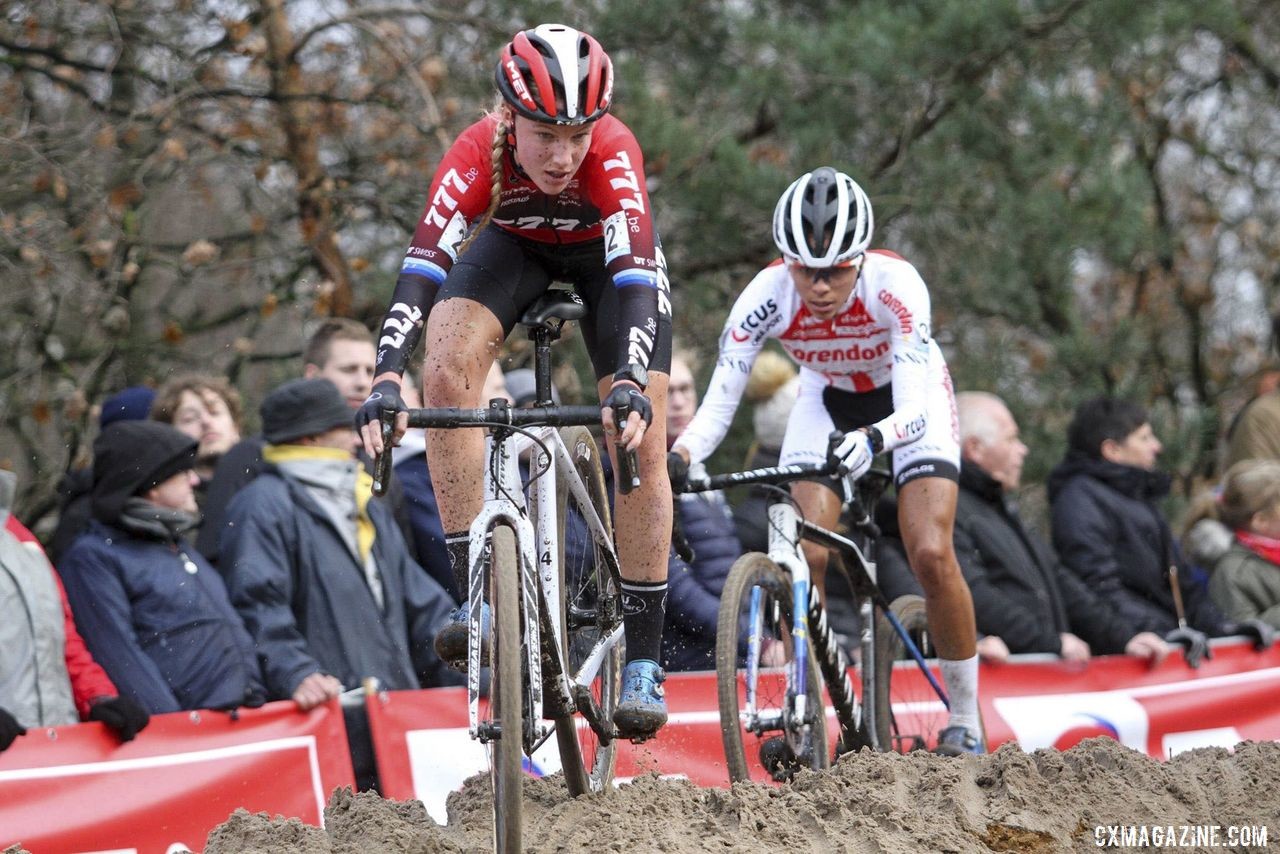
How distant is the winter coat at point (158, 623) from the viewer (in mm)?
6504

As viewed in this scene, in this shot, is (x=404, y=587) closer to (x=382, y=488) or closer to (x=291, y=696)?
(x=291, y=696)

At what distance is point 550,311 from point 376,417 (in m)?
0.83

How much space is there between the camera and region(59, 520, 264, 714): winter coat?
21.3ft

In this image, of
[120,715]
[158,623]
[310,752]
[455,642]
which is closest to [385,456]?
[455,642]

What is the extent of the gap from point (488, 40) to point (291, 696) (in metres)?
5.63

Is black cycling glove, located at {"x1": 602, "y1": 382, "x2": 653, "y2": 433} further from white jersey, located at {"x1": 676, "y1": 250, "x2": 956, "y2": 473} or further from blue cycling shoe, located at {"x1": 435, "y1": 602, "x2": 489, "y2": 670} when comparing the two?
white jersey, located at {"x1": 676, "y1": 250, "x2": 956, "y2": 473}

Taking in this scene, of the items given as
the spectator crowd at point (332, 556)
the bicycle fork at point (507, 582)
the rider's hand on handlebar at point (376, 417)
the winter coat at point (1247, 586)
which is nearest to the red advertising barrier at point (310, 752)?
the spectator crowd at point (332, 556)

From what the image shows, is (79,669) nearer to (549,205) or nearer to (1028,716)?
(549,205)

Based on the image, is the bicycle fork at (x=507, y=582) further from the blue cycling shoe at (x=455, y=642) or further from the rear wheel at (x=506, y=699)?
the blue cycling shoe at (x=455, y=642)

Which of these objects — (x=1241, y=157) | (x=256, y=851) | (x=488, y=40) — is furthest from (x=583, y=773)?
(x=1241, y=157)

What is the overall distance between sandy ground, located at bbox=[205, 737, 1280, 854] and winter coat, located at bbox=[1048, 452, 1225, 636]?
128 inches

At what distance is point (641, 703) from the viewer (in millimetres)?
5750

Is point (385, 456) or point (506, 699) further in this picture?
point (385, 456)

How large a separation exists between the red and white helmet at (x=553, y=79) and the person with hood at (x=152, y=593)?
2531mm
